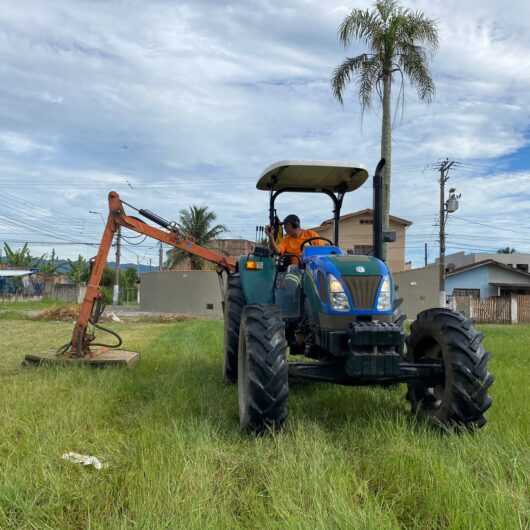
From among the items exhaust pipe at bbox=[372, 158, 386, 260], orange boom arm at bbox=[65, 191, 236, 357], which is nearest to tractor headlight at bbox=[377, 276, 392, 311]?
exhaust pipe at bbox=[372, 158, 386, 260]

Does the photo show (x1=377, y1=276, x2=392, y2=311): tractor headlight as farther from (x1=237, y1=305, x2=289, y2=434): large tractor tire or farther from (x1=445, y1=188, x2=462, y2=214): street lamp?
(x1=445, y1=188, x2=462, y2=214): street lamp

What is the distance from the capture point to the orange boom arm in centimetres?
793

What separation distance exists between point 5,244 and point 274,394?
5501 cm

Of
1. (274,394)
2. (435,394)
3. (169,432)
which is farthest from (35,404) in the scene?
(435,394)

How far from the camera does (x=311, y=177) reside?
620 cm

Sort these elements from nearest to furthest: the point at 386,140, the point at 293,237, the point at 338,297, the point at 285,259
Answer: the point at 338,297 → the point at 285,259 → the point at 293,237 → the point at 386,140

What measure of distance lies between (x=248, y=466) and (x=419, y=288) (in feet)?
80.3

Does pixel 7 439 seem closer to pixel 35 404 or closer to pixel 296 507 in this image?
pixel 35 404

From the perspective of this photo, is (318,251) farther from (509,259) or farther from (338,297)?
(509,259)

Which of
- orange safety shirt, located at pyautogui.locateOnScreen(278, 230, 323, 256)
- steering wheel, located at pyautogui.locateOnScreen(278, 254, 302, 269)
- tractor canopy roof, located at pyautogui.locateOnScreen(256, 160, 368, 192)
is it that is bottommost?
steering wheel, located at pyautogui.locateOnScreen(278, 254, 302, 269)

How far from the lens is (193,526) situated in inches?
99.6

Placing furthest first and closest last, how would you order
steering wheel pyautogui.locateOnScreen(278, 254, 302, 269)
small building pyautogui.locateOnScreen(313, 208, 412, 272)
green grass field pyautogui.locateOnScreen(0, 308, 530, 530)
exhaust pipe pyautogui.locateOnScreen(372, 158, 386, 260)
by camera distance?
1. small building pyautogui.locateOnScreen(313, 208, 412, 272)
2. steering wheel pyautogui.locateOnScreen(278, 254, 302, 269)
3. exhaust pipe pyautogui.locateOnScreen(372, 158, 386, 260)
4. green grass field pyautogui.locateOnScreen(0, 308, 530, 530)

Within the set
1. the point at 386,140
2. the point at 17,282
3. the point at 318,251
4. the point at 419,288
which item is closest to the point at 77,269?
the point at 17,282

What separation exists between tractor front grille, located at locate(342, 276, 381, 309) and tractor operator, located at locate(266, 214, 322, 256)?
1498 mm
